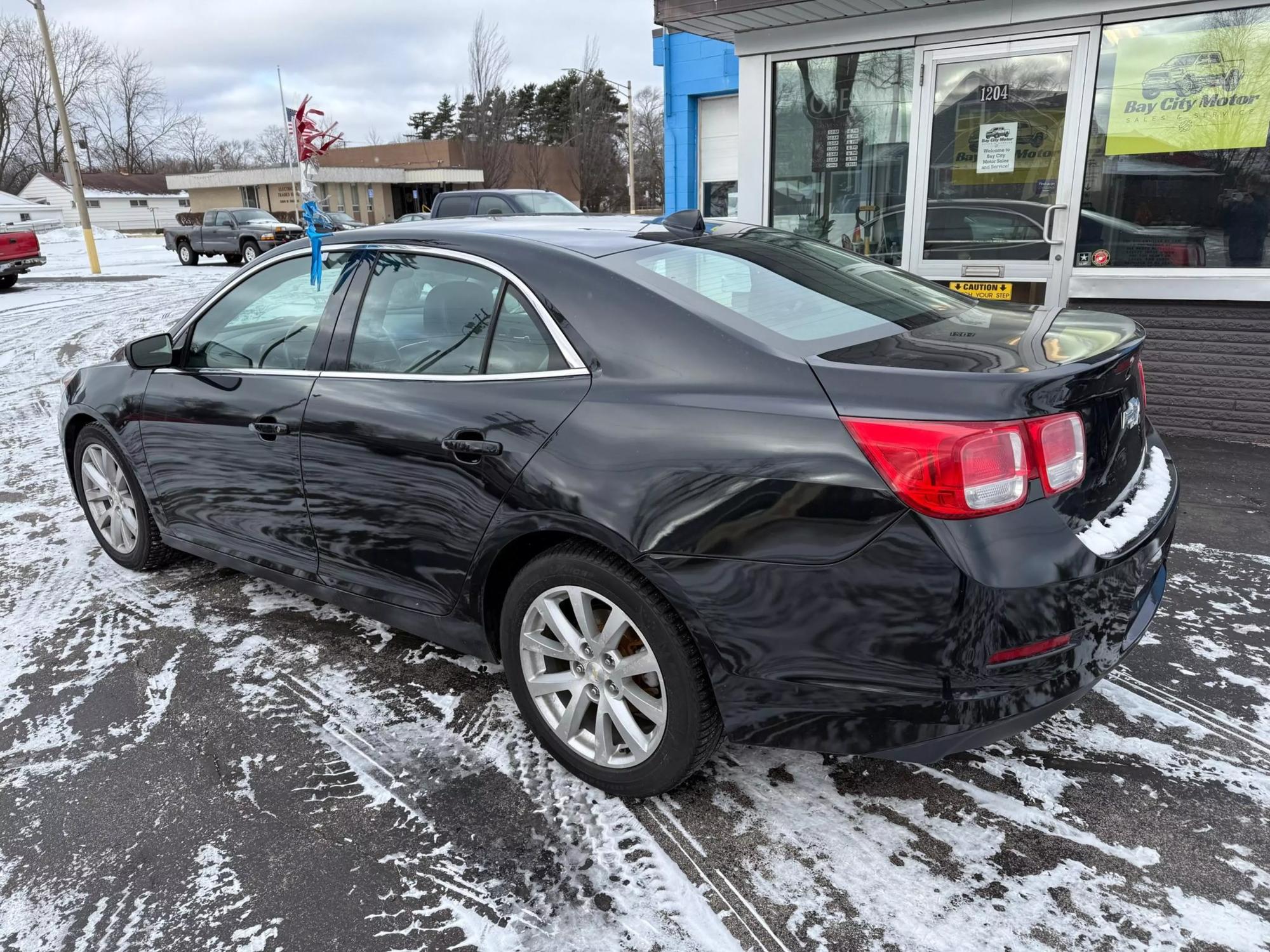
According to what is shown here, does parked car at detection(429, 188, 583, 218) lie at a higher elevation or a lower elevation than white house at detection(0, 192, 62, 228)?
lower

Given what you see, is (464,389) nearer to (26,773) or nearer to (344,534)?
(344,534)

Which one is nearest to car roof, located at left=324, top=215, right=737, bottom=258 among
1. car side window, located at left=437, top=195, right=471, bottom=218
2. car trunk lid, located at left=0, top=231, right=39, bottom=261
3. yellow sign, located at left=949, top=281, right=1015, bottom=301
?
yellow sign, located at left=949, top=281, right=1015, bottom=301

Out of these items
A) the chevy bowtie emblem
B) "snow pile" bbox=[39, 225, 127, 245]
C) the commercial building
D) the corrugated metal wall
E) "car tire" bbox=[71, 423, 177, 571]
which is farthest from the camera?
the commercial building

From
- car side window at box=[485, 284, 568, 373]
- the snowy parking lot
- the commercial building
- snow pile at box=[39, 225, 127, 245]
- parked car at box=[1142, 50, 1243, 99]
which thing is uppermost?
the commercial building

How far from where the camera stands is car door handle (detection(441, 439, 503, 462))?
2.55 meters

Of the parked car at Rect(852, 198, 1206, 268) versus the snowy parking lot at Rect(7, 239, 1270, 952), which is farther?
the parked car at Rect(852, 198, 1206, 268)

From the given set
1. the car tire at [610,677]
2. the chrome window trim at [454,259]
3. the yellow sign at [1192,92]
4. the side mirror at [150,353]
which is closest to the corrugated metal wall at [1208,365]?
the yellow sign at [1192,92]

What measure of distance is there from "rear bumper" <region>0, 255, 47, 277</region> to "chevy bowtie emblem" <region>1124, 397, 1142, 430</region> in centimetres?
2146

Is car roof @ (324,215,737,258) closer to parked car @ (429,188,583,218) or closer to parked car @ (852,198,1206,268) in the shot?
parked car @ (852,198,1206,268)

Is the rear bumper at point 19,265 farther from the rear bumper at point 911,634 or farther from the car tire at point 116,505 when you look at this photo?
the rear bumper at point 911,634

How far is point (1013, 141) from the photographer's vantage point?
624 centimetres

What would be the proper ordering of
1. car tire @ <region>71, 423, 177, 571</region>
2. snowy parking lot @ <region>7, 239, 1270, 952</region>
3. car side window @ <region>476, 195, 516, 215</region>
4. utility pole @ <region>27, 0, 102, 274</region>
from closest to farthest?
snowy parking lot @ <region>7, 239, 1270, 952</region> → car tire @ <region>71, 423, 177, 571</region> → car side window @ <region>476, 195, 516, 215</region> → utility pole @ <region>27, 0, 102, 274</region>

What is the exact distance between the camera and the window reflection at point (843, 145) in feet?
21.9

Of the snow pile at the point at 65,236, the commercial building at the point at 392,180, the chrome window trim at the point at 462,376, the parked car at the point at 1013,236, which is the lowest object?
the chrome window trim at the point at 462,376
